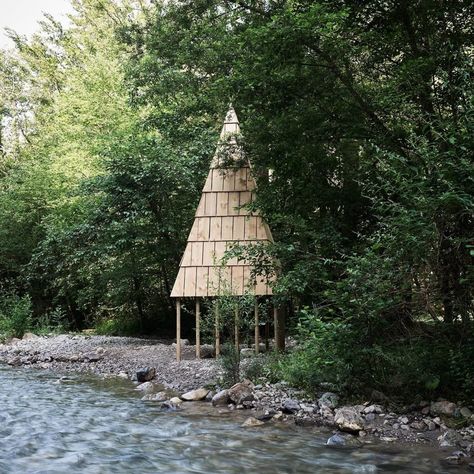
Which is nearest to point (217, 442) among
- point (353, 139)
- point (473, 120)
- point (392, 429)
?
point (392, 429)

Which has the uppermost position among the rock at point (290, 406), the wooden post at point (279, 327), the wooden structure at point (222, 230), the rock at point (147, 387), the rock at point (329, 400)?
the wooden structure at point (222, 230)

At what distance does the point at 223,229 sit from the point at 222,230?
3 centimetres

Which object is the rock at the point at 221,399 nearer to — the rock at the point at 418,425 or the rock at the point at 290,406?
the rock at the point at 290,406

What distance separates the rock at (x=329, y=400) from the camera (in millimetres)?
→ 7086

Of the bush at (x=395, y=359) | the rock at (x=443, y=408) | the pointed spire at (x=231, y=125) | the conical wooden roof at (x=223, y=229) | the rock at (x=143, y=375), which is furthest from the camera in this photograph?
the pointed spire at (x=231, y=125)

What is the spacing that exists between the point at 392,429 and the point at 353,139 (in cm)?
545

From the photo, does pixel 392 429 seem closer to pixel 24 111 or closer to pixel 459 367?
pixel 459 367

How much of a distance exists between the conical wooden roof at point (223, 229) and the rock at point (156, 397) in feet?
9.06

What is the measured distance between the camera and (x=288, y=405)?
23.8 feet

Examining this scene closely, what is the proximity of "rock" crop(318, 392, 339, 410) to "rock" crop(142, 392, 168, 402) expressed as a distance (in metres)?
2.54

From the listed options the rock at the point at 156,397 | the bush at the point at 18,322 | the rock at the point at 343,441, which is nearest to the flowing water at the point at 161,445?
the rock at the point at 343,441

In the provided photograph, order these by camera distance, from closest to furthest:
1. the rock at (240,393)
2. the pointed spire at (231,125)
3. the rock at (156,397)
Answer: the rock at (240,393)
the rock at (156,397)
the pointed spire at (231,125)

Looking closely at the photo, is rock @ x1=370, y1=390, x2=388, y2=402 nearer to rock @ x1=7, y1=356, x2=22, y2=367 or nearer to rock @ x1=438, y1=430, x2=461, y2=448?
rock @ x1=438, y1=430, x2=461, y2=448

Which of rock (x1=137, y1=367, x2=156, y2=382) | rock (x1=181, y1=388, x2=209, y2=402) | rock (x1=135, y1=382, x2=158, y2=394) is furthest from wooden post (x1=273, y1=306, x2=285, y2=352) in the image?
rock (x1=181, y1=388, x2=209, y2=402)
